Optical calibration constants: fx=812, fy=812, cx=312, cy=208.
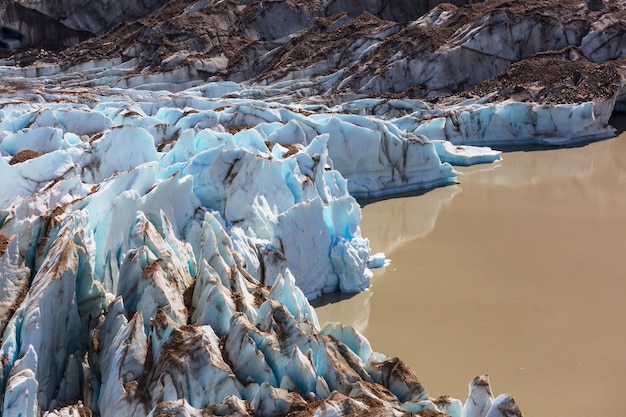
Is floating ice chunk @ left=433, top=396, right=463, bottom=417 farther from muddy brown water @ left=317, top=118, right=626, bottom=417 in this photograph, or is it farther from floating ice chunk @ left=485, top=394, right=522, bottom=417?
muddy brown water @ left=317, top=118, right=626, bottom=417

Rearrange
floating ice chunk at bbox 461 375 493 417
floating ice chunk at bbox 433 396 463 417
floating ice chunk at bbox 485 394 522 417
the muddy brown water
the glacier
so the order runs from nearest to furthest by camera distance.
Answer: floating ice chunk at bbox 485 394 522 417 → floating ice chunk at bbox 461 375 493 417 → floating ice chunk at bbox 433 396 463 417 → the glacier → the muddy brown water

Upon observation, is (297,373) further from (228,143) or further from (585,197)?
(585,197)

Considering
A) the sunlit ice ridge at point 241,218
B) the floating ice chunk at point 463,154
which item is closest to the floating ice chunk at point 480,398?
the sunlit ice ridge at point 241,218

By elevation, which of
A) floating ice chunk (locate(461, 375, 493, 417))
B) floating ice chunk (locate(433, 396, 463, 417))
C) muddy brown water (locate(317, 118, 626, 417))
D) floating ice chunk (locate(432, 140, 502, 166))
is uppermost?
floating ice chunk (locate(461, 375, 493, 417))

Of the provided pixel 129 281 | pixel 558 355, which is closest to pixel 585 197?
pixel 558 355

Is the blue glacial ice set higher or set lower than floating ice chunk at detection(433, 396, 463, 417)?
higher

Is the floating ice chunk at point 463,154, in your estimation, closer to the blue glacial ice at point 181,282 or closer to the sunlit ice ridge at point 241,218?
the sunlit ice ridge at point 241,218

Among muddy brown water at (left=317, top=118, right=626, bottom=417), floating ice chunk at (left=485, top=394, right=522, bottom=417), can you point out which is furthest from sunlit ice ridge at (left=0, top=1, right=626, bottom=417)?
muddy brown water at (left=317, top=118, right=626, bottom=417)

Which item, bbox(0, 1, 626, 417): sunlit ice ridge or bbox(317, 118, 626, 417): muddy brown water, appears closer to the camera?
bbox(0, 1, 626, 417): sunlit ice ridge
